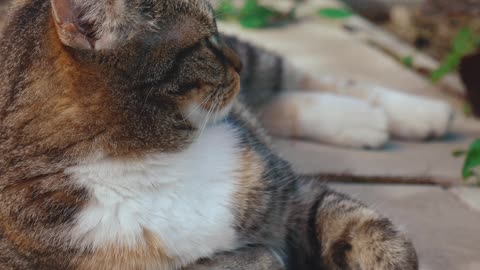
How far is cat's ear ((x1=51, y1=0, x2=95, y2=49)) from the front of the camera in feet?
4.17

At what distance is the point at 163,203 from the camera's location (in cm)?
146

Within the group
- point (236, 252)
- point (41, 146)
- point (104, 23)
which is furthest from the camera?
point (236, 252)

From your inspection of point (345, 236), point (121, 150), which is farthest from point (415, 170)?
point (121, 150)

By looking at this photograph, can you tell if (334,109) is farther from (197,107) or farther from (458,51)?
(197,107)

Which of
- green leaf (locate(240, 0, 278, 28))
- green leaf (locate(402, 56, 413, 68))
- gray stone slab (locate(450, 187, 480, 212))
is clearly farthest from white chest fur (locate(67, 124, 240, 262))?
green leaf (locate(240, 0, 278, 28))

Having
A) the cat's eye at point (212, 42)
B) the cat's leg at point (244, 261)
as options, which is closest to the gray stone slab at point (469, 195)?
the cat's leg at point (244, 261)

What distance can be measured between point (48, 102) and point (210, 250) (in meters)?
0.50

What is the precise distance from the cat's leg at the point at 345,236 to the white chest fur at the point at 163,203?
29 centimetres

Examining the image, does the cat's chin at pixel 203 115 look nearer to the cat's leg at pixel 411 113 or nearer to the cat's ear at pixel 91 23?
the cat's ear at pixel 91 23

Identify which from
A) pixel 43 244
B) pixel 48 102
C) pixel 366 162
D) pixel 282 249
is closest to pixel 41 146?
pixel 48 102

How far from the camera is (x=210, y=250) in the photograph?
150 cm

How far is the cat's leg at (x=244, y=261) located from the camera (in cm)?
151

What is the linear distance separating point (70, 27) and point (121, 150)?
30cm

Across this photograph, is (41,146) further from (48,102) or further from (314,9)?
(314,9)
